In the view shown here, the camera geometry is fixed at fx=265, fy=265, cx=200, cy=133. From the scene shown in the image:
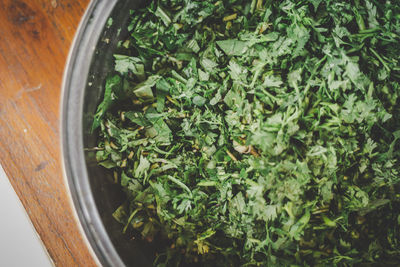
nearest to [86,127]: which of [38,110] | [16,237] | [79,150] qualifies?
[79,150]

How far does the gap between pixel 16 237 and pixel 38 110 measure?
504 millimetres

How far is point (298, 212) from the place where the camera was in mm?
720

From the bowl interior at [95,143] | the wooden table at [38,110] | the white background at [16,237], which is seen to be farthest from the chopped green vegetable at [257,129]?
the white background at [16,237]

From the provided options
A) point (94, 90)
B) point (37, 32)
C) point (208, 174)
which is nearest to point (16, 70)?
point (37, 32)

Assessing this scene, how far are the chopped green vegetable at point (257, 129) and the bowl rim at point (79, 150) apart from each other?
2.8 inches

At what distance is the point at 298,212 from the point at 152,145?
0.45 metres

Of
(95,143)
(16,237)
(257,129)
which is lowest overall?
(16,237)

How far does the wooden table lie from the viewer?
98 centimetres

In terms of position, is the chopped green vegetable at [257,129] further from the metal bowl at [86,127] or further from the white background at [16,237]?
the white background at [16,237]

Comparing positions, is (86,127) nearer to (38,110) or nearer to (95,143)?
(95,143)

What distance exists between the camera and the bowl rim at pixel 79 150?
0.71 meters

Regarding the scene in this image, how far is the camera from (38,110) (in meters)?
0.99

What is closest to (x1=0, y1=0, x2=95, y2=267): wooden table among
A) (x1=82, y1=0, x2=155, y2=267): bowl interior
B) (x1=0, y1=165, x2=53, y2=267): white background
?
(x1=0, y1=165, x2=53, y2=267): white background

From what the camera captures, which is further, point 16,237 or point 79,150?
point 16,237
